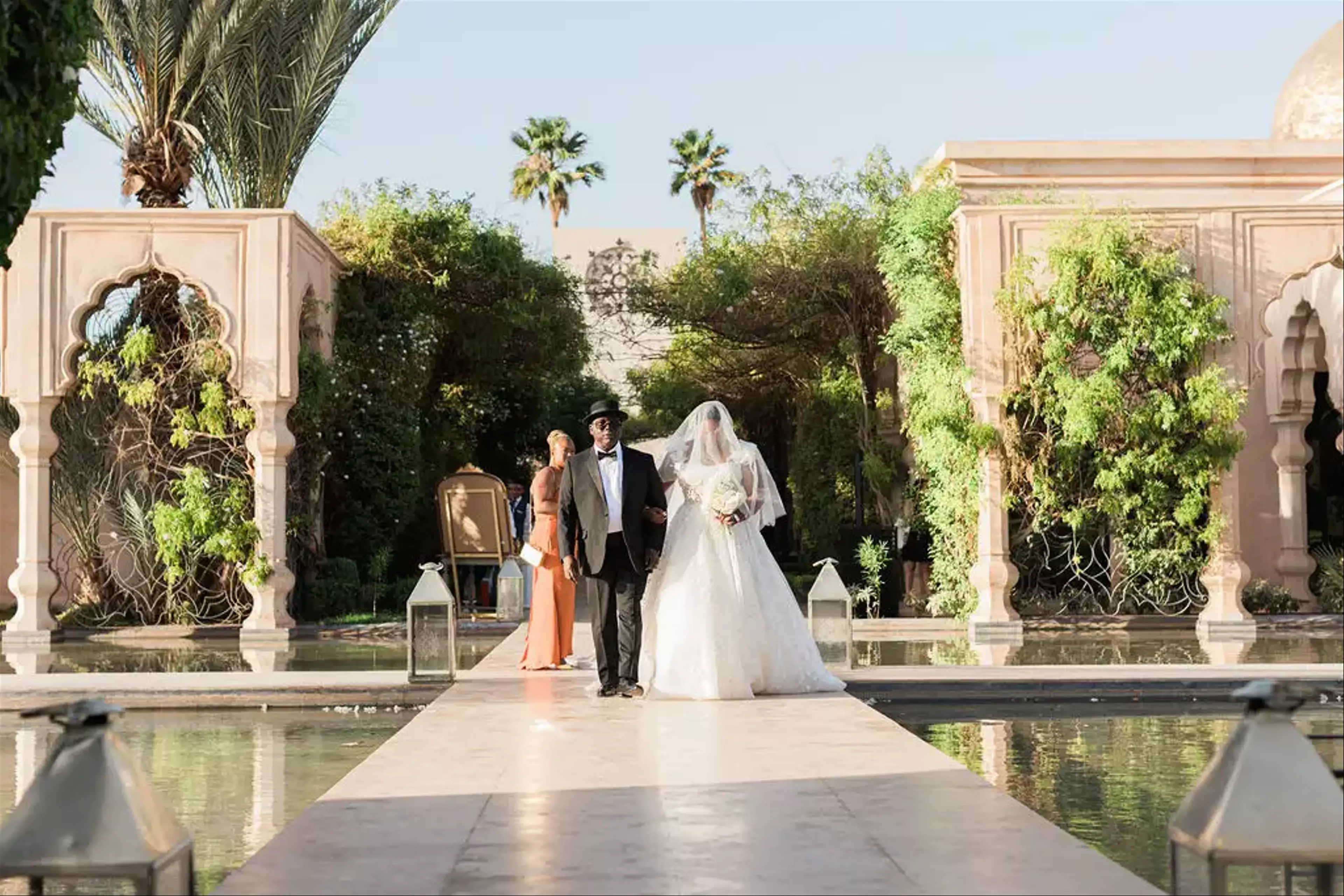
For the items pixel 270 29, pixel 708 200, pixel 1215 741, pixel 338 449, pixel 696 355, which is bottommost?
pixel 1215 741

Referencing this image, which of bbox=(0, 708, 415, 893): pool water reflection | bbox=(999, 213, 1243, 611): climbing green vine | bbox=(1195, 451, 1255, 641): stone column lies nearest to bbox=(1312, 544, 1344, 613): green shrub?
bbox=(1195, 451, 1255, 641): stone column

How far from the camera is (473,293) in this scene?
22828 mm

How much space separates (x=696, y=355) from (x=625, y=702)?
58.5 feet

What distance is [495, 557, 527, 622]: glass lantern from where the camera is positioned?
19062 mm

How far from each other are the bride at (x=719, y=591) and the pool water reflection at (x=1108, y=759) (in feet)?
3.10

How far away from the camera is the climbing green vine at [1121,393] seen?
55.5 ft

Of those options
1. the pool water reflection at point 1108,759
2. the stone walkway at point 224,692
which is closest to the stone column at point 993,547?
the pool water reflection at point 1108,759

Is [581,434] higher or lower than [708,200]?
lower

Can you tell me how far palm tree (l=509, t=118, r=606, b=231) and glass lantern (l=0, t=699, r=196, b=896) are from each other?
44.0m

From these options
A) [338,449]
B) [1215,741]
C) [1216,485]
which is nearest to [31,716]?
[1215,741]

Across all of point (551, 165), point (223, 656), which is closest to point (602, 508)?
point (223, 656)

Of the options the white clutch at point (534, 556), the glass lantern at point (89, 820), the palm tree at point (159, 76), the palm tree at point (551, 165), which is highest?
the palm tree at point (551, 165)

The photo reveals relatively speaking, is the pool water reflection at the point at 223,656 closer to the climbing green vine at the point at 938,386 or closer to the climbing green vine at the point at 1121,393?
the climbing green vine at the point at 938,386

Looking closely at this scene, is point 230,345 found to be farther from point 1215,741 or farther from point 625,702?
point 1215,741
